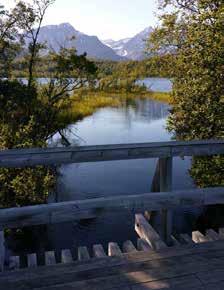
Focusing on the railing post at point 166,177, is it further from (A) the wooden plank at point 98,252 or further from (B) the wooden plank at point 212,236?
(A) the wooden plank at point 98,252

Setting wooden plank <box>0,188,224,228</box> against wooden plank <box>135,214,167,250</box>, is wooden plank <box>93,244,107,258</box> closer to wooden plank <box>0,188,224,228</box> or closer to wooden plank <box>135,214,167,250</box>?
wooden plank <box>135,214,167,250</box>

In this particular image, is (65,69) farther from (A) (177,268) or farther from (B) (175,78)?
(A) (177,268)

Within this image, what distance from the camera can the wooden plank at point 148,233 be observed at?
471cm

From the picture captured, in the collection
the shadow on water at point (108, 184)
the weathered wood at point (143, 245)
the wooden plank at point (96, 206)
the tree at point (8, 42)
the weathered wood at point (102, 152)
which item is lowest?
the shadow on water at point (108, 184)

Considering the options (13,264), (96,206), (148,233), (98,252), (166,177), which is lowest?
(13,264)

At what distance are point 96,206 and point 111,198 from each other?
0.20 metres

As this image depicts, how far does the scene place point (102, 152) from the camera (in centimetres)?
450

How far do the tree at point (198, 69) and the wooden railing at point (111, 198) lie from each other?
5422mm

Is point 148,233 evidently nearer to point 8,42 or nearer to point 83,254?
point 83,254

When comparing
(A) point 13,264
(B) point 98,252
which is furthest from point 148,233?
(A) point 13,264

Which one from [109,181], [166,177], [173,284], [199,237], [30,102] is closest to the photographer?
[173,284]

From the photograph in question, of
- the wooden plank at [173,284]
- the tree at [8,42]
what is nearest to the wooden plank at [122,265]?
the wooden plank at [173,284]

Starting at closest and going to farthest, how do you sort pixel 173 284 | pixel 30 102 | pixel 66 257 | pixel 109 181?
pixel 173 284, pixel 66 257, pixel 109 181, pixel 30 102

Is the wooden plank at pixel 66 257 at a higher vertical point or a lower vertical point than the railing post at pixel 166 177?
lower
